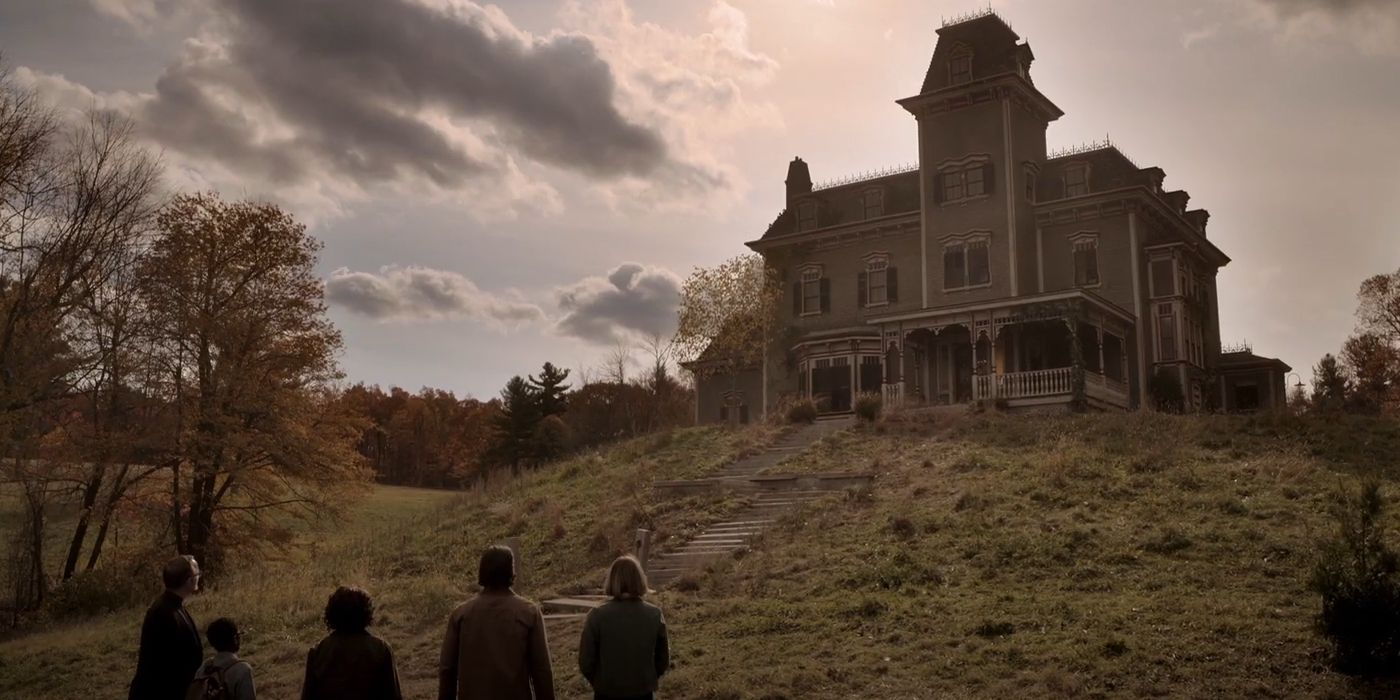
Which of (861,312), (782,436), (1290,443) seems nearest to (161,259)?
(782,436)

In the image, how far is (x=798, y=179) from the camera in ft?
168

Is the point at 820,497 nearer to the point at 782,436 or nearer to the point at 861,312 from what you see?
the point at 782,436

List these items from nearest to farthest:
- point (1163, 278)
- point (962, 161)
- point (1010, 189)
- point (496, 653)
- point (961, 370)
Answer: point (496, 653)
point (1163, 278)
point (1010, 189)
point (961, 370)
point (962, 161)

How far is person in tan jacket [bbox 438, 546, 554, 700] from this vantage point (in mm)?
6930

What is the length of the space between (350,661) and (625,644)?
1.69 metres

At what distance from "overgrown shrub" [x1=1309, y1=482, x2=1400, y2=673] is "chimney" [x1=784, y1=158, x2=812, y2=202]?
3933 cm

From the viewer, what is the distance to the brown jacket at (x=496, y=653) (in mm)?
6930

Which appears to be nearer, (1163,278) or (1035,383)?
(1035,383)

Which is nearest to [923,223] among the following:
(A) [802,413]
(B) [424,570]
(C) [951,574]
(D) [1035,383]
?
(D) [1035,383]

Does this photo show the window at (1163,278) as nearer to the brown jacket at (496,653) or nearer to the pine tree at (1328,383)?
the pine tree at (1328,383)

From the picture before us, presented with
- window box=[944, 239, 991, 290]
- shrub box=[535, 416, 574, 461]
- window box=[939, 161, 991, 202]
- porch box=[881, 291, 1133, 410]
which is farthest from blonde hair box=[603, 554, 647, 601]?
shrub box=[535, 416, 574, 461]

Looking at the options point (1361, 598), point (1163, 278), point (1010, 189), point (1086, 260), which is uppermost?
point (1010, 189)

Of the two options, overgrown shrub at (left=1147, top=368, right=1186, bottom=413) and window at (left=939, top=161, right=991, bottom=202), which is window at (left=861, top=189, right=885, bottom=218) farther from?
overgrown shrub at (left=1147, top=368, right=1186, bottom=413)

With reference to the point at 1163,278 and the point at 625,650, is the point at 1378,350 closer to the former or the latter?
the point at 1163,278
